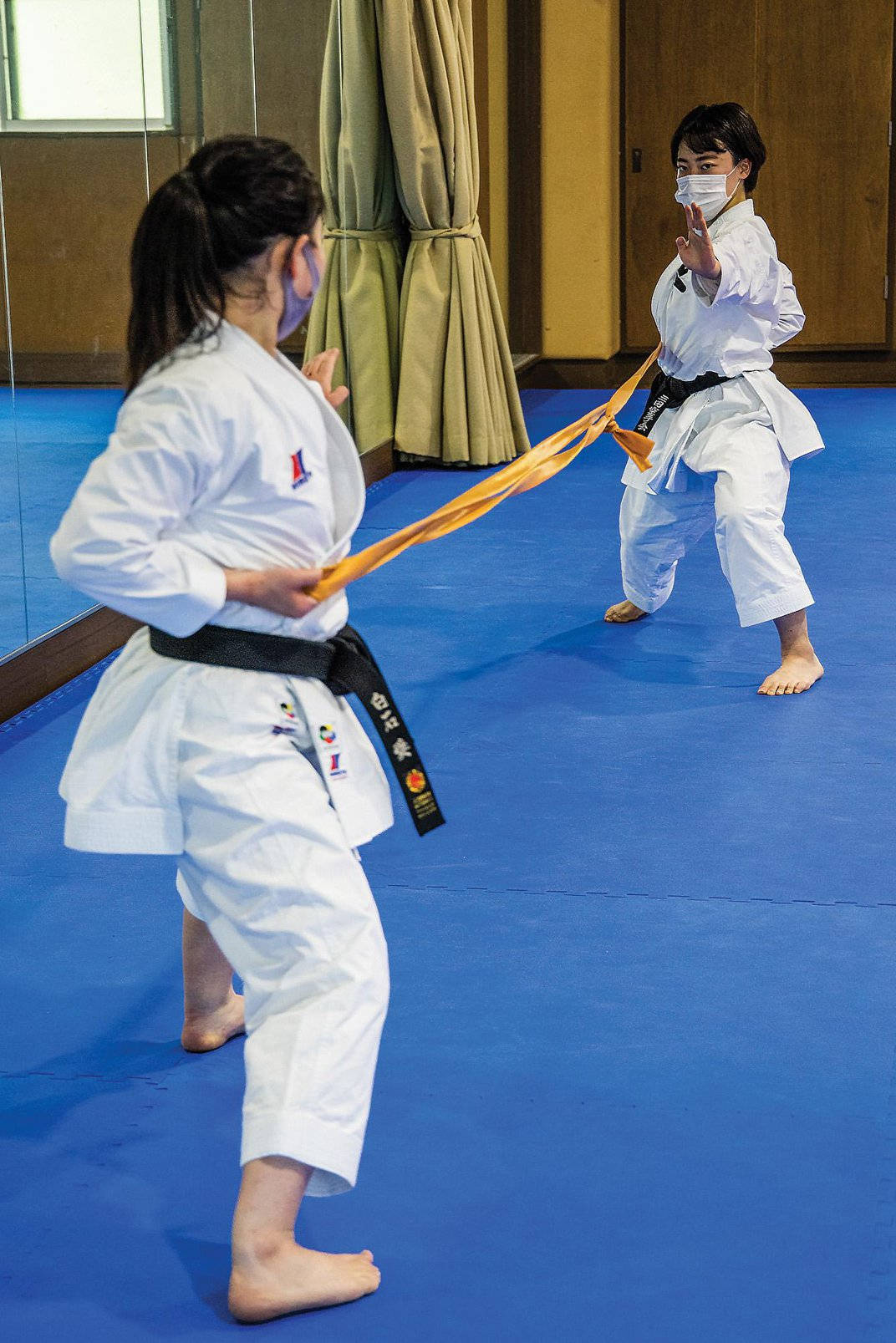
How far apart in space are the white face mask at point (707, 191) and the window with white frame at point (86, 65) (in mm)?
1343

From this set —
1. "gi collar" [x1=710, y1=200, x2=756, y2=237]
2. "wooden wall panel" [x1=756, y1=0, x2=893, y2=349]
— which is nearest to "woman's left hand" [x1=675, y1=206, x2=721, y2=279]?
"gi collar" [x1=710, y1=200, x2=756, y2=237]

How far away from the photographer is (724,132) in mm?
3803

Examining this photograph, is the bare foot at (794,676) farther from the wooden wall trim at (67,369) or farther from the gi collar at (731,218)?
the wooden wall trim at (67,369)

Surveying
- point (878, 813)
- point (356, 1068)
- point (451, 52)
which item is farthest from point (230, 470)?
point (451, 52)

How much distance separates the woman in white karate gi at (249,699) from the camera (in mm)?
1700

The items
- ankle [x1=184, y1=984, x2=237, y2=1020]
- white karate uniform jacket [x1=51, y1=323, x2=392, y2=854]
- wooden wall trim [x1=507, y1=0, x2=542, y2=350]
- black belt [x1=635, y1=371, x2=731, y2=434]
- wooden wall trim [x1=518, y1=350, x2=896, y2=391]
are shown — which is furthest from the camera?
wooden wall trim [x1=518, y1=350, x2=896, y2=391]

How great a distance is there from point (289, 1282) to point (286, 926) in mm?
373

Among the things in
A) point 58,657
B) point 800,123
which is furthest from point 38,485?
point 800,123

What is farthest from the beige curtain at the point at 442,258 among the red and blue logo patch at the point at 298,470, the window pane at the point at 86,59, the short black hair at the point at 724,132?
the red and blue logo patch at the point at 298,470

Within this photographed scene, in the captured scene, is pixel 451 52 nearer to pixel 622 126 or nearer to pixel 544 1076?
pixel 622 126

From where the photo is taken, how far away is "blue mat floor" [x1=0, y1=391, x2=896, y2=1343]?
185 centimetres

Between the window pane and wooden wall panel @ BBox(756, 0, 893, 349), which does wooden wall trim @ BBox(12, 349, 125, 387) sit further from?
wooden wall panel @ BBox(756, 0, 893, 349)

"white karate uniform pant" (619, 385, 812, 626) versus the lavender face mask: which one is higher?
the lavender face mask

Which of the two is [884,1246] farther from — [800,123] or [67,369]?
[800,123]
